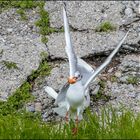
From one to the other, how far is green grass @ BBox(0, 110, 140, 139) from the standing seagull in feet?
0.46

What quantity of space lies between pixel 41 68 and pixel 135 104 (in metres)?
0.71

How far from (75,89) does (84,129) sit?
303 mm

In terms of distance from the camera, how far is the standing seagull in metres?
3.84

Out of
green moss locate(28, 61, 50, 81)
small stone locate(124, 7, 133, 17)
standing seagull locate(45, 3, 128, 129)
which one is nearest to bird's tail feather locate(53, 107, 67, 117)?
standing seagull locate(45, 3, 128, 129)

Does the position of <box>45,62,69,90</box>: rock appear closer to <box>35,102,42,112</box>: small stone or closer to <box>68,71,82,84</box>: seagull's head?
<box>35,102,42,112</box>: small stone

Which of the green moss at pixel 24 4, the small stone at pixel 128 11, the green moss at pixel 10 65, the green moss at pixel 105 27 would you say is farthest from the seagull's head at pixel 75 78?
the green moss at pixel 24 4

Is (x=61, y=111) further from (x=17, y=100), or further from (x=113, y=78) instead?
(x=113, y=78)

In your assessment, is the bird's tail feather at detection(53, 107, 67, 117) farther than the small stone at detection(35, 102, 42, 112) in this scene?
No

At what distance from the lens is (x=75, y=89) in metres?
3.82

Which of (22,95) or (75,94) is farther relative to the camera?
(22,95)

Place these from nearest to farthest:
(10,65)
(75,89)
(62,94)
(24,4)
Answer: (75,89) → (62,94) → (10,65) → (24,4)

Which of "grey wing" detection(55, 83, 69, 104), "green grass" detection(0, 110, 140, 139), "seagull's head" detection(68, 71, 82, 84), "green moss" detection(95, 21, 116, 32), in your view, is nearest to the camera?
"green grass" detection(0, 110, 140, 139)

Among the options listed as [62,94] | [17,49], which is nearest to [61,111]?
[62,94]

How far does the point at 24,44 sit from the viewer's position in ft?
15.7
